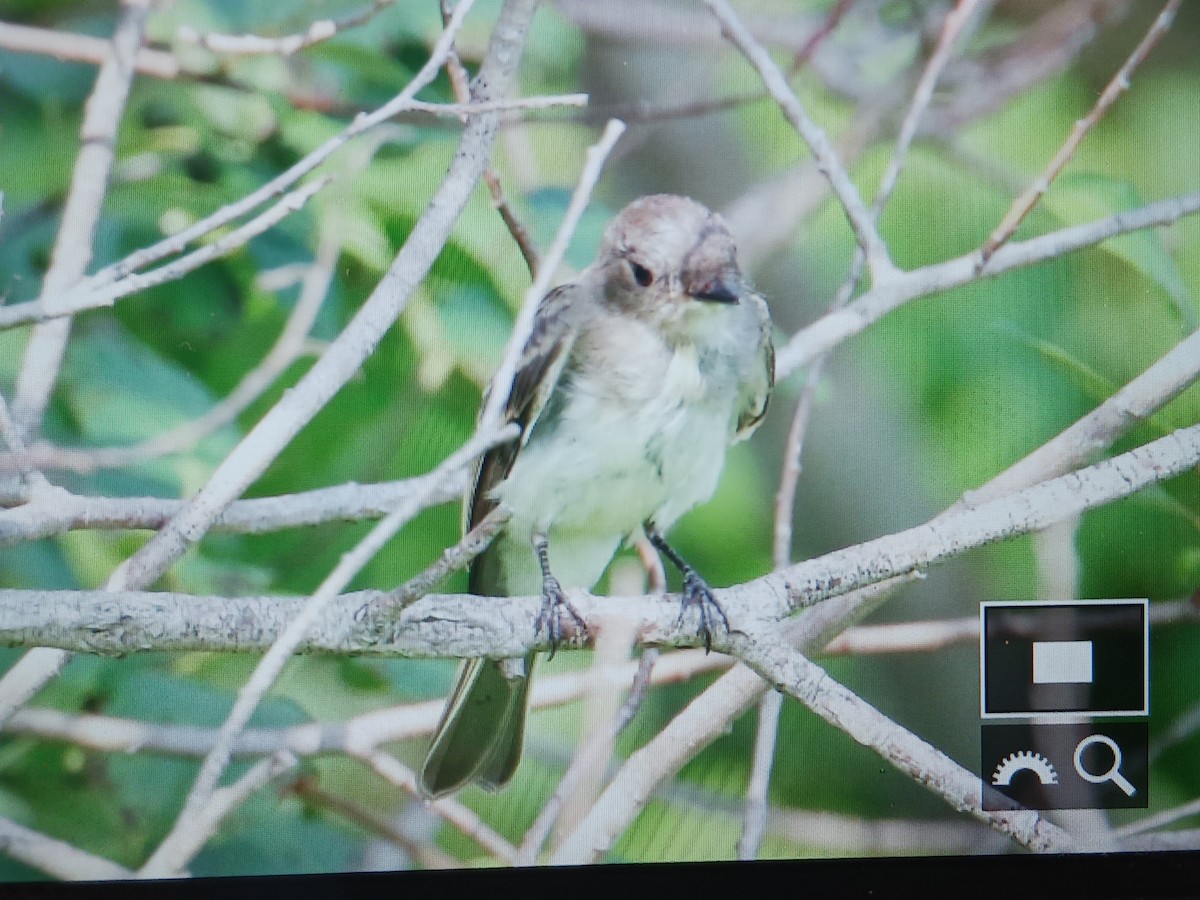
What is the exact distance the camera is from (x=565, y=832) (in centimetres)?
179

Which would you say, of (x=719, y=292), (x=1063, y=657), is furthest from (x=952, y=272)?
(x=1063, y=657)

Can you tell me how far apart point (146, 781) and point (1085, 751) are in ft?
4.39

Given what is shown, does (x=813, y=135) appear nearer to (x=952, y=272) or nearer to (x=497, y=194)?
(x=952, y=272)

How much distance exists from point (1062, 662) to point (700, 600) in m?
0.59

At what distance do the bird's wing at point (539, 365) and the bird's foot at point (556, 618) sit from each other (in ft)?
0.52

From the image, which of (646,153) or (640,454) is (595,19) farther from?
(640,454)

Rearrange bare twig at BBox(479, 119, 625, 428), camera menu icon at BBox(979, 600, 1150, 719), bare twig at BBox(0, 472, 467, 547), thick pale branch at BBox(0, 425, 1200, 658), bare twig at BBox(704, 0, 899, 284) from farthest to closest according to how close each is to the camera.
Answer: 1. camera menu icon at BBox(979, 600, 1150, 719)
2. bare twig at BBox(704, 0, 899, 284)
3. bare twig at BBox(0, 472, 467, 547)
4. thick pale branch at BBox(0, 425, 1200, 658)
5. bare twig at BBox(479, 119, 625, 428)

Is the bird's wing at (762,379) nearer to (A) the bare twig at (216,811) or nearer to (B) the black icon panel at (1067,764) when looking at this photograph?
(B) the black icon panel at (1067,764)

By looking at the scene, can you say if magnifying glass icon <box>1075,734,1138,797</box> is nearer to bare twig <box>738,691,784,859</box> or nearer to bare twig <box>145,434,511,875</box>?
bare twig <box>738,691,784,859</box>

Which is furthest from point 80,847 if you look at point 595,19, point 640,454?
point 595,19

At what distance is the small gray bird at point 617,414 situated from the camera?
1.61 m

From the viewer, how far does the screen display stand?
1.64 m

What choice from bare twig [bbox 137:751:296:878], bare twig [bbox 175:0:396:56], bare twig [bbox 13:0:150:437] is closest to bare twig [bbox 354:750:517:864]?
bare twig [bbox 137:751:296:878]

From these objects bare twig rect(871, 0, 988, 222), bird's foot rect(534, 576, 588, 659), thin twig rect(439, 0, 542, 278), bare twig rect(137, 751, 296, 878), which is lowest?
bare twig rect(137, 751, 296, 878)
